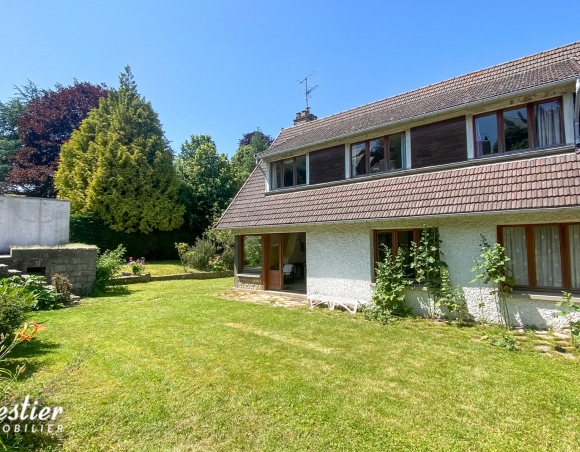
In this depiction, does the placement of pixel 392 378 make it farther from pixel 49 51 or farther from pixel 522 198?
pixel 49 51

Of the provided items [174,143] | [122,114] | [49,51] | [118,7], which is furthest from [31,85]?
[118,7]

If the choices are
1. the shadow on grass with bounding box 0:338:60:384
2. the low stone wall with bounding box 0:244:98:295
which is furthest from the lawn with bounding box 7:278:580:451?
the low stone wall with bounding box 0:244:98:295

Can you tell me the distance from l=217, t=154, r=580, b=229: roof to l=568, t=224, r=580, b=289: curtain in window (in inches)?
45.7

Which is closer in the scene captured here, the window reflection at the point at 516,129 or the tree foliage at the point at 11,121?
the window reflection at the point at 516,129

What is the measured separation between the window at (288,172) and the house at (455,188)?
0.07 meters

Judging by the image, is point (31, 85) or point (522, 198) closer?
point (522, 198)

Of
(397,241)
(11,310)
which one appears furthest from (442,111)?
(11,310)

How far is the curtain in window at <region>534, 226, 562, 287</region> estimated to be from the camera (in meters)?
7.49

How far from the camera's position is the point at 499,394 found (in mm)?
4270

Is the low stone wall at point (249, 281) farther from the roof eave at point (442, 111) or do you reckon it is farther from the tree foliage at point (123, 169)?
the tree foliage at point (123, 169)

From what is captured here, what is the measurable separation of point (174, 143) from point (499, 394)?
37744mm

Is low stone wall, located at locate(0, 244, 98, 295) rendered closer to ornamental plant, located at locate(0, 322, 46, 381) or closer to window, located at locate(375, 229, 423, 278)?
ornamental plant, located at locate(0, 322, 46, 381)

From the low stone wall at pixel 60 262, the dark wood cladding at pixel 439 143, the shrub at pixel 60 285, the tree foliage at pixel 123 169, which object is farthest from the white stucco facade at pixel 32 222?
the dark wood cladding at pixel 439 143

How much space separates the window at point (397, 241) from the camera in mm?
9305
